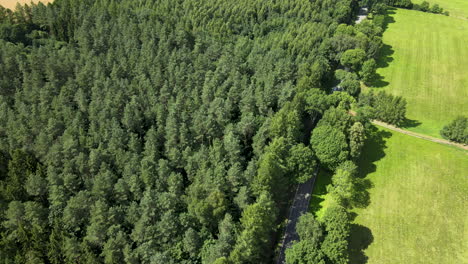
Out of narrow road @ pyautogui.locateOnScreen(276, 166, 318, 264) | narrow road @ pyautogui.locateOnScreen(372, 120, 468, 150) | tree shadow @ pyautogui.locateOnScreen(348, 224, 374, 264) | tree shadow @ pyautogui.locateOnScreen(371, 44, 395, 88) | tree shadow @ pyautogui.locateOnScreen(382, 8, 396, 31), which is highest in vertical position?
tree shadow @ pyautogui.locateOnScreen(382, 8, 396, 31)

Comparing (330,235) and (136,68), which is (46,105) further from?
(330,235)

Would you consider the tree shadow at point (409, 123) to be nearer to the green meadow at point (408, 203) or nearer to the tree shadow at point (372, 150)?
the green meadow at point (408, 203)

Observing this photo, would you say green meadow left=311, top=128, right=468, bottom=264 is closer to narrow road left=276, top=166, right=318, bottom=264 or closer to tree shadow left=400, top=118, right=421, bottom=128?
narrow road left=276, top=166, right=318, bottom=264

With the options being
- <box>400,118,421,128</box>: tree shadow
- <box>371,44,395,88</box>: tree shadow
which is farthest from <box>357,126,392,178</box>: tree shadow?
<box>371,44,395,88</box>: tree shadow

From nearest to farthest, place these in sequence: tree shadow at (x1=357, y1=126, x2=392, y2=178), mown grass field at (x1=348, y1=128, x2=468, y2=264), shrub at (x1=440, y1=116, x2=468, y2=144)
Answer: mown grass field at (x1=348, y1=128, x2=468, y2=264)
tree shadow at (x1=357, y1=126, x2=392, y2=178)
shrub at (x1=440, y1=116, x2=468, y2=144)

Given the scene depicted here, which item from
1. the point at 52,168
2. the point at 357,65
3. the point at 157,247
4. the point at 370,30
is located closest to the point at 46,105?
the point at 52,168

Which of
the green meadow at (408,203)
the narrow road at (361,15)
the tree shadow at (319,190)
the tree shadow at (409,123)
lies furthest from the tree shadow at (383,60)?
the tree shadow at (319,190)

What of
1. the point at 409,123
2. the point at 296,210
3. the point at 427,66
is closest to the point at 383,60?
the point at 427,66
